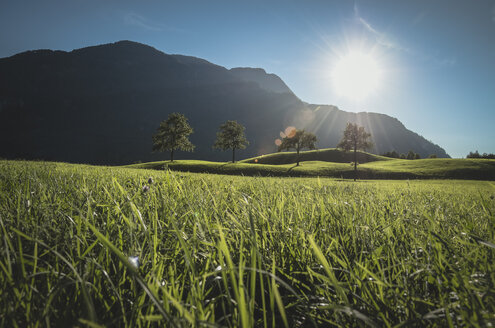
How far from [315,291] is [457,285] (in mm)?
516

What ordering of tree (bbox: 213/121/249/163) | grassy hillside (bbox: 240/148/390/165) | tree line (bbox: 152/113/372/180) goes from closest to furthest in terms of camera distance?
tree line (bbox: 152/113/372/180) → tree (bbox: 213/121/249/163) → grassy hillside (bbox: 240/148/390/165)

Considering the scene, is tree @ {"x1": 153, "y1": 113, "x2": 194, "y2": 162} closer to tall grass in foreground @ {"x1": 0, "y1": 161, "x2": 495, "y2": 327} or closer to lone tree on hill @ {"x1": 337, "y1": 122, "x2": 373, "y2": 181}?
lone tree on hill @ {"x1": 337, "y1": 122, "x2": 373, "y2": 181}

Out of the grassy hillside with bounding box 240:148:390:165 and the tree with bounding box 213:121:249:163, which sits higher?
the tree with bounding box 213:121:249:163

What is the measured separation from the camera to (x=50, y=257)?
113 cm

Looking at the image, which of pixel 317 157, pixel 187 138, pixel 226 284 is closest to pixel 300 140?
pixel 317 157

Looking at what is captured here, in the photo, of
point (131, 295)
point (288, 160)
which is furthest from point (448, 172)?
point (131, 295)

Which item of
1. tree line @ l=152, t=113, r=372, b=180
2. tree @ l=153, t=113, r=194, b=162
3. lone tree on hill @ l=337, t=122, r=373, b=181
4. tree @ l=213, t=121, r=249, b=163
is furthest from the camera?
tree @ l=213, t=121, r=249, b=163

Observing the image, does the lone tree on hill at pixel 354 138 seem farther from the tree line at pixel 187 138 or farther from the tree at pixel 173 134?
the tree at pixel 173 134

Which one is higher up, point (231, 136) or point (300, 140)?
point (231, 136)

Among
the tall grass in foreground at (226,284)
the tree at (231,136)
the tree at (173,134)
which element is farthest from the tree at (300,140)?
the tall grass in foreground at (226,284)

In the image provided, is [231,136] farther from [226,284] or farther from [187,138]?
[226,284]

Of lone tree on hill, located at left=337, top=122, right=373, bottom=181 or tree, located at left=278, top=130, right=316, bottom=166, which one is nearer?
lone tree on hill, located at left=337, top=122, right=373, bottom=181

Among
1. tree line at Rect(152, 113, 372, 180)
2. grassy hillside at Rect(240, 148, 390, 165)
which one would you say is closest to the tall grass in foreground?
tree line at Rect(152, 113, 372, 180)

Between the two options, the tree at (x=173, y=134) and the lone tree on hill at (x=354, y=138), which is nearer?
the lone tree on hill at (x=354, y=138)
